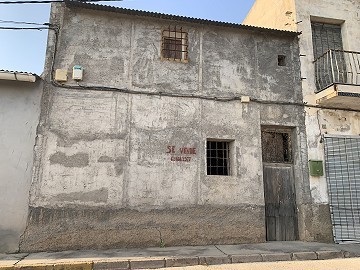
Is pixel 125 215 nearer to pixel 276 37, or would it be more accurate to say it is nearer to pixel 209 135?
pixel 209 135

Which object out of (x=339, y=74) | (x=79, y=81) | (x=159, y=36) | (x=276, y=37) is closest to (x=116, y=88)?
(x=79, y=81)

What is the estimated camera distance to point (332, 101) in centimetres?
877

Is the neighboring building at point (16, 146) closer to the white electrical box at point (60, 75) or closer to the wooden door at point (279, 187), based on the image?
the white electrical box at point (60, 75)

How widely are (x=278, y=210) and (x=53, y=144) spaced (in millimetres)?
6234

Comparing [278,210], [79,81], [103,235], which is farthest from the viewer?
[278,210]

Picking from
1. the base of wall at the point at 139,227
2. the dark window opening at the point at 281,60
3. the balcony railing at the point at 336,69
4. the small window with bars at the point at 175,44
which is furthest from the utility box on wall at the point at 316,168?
the small window with bars at the point at 175,44

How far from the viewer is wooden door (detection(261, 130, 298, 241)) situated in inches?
328

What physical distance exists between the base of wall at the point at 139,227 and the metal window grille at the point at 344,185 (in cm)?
222

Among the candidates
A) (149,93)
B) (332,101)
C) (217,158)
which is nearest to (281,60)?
(332,101)

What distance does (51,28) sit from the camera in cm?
783

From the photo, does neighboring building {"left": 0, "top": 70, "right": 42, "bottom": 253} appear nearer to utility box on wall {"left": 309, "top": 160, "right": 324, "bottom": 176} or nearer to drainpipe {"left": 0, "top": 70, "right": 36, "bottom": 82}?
drainpipe {"left": 0, "top": 70, "right": 36, "bottom": 82}

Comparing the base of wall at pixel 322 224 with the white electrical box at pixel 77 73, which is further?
the base of wall at pixel 322 224

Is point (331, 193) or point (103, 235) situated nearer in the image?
point (103, 235)

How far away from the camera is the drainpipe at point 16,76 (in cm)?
704
